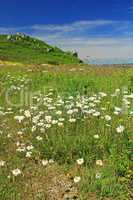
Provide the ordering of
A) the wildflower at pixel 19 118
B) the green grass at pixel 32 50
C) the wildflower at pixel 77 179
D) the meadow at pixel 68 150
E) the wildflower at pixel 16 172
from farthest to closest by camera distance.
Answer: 1. the green grass at pixel 32 50
2. the wildflower at pixel 19 118
3. the wildflower at pixel 16 172
4. the wildflower at pixel 77 179
5. the meadow at pixel 68 150

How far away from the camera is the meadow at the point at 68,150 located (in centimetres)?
1045

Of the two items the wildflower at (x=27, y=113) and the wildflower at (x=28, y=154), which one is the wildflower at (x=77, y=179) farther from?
the wildflower at (x=27, y=113)

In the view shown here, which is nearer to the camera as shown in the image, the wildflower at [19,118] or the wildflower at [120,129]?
the wildflower at [120,129]

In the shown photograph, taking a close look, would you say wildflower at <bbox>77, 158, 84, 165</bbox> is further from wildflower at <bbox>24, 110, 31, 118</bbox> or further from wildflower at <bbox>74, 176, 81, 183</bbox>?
wildflower at <bbox>24, 110, 31, 118</bbox>

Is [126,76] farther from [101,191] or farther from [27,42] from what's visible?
[27,42]

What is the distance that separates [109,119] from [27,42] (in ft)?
251

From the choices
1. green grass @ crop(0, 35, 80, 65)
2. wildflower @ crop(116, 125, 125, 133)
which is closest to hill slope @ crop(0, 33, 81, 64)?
green grass @ crop(0, 35, 80, 65)

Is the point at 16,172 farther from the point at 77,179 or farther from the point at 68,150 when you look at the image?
the point at 68,150

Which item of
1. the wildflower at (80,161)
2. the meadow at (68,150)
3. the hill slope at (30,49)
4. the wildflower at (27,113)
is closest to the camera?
the meadow at (68,150)

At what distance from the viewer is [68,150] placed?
39.5ft

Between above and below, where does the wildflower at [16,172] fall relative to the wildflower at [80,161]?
below

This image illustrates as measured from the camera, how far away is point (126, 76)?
2348 centimetres

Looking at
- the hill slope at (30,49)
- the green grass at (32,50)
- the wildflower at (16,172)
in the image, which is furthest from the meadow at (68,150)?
the hill slope at (30,49)

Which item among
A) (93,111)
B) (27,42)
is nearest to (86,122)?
(93,111)
